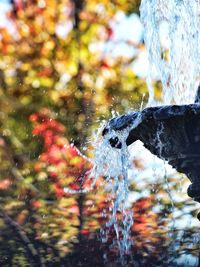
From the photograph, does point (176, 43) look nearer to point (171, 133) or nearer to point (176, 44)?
point (176, 44)

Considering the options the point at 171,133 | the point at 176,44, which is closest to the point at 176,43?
the point at 176,44

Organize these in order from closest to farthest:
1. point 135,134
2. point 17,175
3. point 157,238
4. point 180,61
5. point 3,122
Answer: point 135,134
point 180,61
point 3,122
point 17,175
point 157,238

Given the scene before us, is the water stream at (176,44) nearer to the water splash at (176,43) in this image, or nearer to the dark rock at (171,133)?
the water splash at (176,43)

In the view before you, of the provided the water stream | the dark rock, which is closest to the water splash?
the water stream

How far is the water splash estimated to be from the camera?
5344mm

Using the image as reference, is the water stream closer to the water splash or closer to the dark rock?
the water splash

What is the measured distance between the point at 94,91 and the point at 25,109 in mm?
→ 1020

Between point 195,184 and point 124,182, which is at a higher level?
point 124,182

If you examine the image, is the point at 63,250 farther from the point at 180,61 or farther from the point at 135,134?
the point at 135,134

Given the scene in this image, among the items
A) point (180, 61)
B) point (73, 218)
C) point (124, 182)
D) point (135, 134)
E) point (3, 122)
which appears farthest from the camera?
point (73, 218)

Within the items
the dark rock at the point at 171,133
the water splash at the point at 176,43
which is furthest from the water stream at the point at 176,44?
the dark rock at the point at 171,133

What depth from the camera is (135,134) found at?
3289mm

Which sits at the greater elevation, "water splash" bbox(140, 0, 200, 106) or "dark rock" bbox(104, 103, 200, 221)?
"water splash" bbox(140, 0, 200, 106)

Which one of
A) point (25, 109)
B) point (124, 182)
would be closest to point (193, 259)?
point (25, 109)
